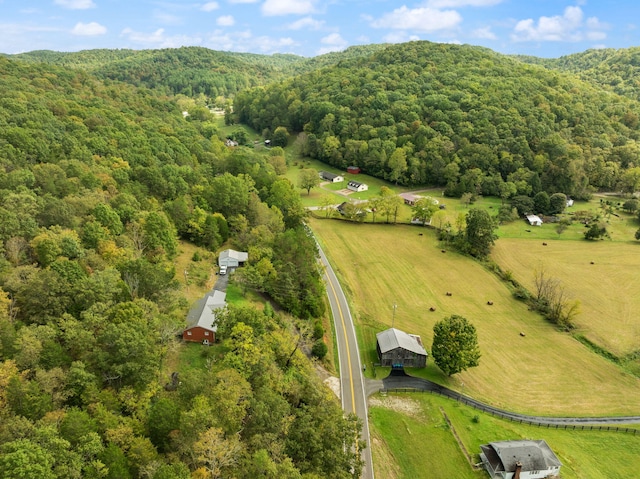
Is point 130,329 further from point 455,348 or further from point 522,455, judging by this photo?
point 522,455

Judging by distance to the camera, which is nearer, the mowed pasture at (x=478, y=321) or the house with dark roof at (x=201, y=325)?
the house with dark roof at (x=201, y=325)

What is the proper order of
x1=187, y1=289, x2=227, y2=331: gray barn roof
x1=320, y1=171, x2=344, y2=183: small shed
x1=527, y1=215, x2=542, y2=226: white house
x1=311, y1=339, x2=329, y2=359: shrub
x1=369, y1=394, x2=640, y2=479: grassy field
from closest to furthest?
x1=369, y1=394, x2=640, y2=479: grassy field < x1=187, y1=289, x2=227, y2=331: gray barn roof < x1=311, y1=339, x2=329, y2=359: shrub < x1=527, y1=215, x2=542, y2=226: white house < x1=320, y1=171, x2=344, y2=183: small shed

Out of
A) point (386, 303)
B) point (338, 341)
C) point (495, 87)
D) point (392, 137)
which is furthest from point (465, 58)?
point (338, 341)

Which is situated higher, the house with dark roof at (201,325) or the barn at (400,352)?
the house with dark roof at (201,325)

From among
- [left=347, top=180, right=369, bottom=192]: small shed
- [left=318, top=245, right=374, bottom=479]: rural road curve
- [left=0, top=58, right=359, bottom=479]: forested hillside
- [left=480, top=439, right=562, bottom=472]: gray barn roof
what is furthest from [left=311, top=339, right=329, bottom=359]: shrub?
[left=347, top=180, right=369, bottom=192]: small shed

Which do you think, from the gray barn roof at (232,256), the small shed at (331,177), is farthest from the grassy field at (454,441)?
the small shed at (331,177)

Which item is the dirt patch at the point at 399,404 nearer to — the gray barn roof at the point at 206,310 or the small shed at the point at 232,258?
the gray barn roof at the point at 206,310

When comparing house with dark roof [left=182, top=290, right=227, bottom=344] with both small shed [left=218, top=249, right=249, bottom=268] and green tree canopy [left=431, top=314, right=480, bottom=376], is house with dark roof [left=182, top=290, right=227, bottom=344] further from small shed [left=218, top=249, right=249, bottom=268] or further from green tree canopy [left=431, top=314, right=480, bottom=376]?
green tree canopy [left=431, top=314, right=480, bottom=376]
